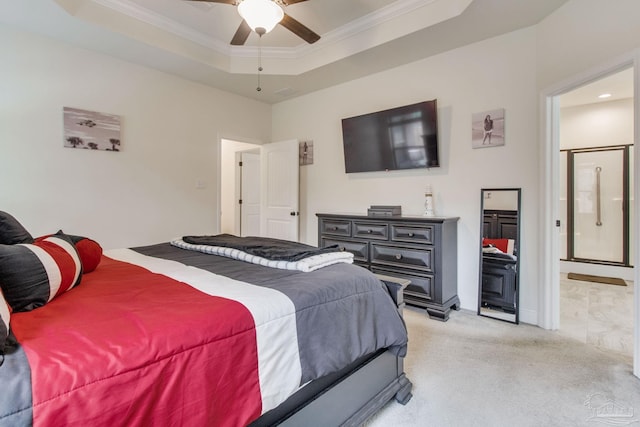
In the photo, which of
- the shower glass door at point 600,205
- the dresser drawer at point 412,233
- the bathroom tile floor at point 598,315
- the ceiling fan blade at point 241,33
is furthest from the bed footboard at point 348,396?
the shower glass door at point 600,205

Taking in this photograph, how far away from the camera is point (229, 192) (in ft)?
22.5

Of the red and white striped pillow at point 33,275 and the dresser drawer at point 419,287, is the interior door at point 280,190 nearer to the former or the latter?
the dresser drawer at point 419,287

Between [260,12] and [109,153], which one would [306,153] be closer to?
[109,153]

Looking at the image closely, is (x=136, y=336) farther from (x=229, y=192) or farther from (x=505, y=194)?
(x=229, y=192)

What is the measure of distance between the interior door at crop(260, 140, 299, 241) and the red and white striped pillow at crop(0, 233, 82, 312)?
344 centimetres

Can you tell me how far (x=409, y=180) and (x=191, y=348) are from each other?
3.20 metres

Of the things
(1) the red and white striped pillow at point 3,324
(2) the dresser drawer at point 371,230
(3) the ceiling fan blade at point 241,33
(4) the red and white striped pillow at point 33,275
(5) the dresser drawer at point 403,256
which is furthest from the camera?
(2) the dresser drawer at point 371,230

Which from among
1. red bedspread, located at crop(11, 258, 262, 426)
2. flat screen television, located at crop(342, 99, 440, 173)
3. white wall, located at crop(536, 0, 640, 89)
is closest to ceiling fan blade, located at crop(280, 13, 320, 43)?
flat screen television, located at crop(342, 99, 440, 173)

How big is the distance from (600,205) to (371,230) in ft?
12.3

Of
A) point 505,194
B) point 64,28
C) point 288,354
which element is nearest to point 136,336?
point 288,354

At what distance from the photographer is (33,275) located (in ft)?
3.51

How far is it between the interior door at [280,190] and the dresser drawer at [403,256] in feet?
5.14

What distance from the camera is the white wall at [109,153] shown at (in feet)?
9.70

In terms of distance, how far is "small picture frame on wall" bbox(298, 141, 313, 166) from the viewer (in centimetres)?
471
